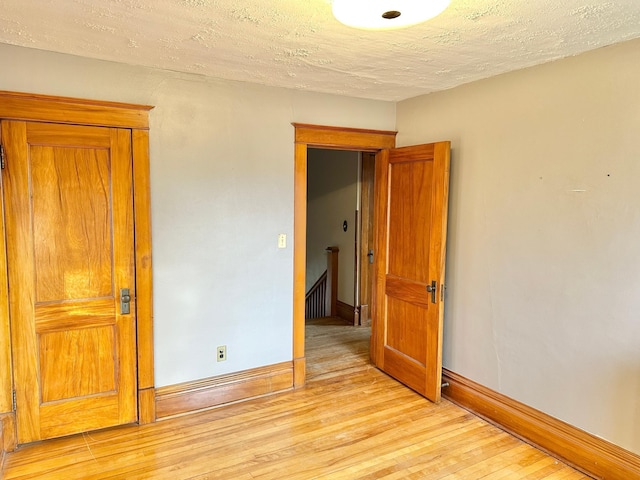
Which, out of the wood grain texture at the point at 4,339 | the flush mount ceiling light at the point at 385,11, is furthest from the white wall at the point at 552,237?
the wood grain texture at the point at 4,339

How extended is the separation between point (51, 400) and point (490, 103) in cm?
348

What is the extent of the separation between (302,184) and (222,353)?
56.5 inches

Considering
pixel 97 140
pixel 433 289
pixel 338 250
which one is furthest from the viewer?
pixel 338 250

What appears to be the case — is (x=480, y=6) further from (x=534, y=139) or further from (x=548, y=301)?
(x=548, y=301)

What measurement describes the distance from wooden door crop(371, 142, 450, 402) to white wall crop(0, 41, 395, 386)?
2.31 feet

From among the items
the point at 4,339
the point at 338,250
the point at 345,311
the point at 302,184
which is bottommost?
the point at 345,311

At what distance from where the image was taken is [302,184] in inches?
133

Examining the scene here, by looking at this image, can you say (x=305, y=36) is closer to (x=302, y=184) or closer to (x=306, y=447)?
(x=302, y=184)

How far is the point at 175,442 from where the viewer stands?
8.91ft

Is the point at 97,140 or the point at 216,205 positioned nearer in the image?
the point at 97,140

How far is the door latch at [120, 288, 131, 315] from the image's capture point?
2.80 meters

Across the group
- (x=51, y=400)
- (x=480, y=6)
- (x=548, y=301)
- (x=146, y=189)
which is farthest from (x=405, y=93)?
(x=51, y=400)

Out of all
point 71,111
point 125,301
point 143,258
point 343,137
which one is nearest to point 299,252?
point 343,137

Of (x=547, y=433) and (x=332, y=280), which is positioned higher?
(x=332, y=280)
